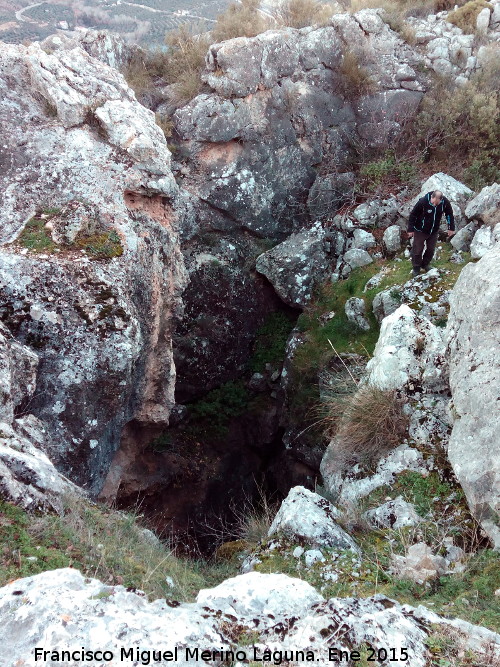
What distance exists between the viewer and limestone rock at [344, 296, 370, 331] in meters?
8.50

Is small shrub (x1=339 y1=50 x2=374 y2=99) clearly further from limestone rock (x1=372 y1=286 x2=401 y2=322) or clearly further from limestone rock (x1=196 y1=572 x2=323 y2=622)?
limestone rock (x1=196 y1=572 x2=323 y2=622)

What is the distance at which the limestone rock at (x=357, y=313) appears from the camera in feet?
27.9

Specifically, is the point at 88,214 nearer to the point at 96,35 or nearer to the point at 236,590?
the point at 236,590

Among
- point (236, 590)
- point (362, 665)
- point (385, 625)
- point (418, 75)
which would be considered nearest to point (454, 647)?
point (385, 625)

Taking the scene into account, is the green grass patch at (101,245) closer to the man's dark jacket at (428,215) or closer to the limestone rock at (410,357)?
the limestone rock at (410,357)

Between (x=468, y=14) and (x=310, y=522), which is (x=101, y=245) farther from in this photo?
(x=468, y=14)

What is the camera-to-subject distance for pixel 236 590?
276 cm

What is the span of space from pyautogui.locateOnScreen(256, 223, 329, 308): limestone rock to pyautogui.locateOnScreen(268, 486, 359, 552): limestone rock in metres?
5.72

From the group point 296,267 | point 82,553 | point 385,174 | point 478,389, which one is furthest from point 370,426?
point 385,174

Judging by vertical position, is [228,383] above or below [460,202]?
below

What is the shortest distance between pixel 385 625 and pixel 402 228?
8.17 meters

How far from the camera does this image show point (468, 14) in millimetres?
12336

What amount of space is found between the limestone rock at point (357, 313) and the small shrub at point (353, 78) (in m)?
5.50

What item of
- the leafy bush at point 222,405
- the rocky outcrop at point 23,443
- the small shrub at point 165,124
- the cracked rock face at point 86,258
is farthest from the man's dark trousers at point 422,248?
the rocky outcrop at point 23,443
